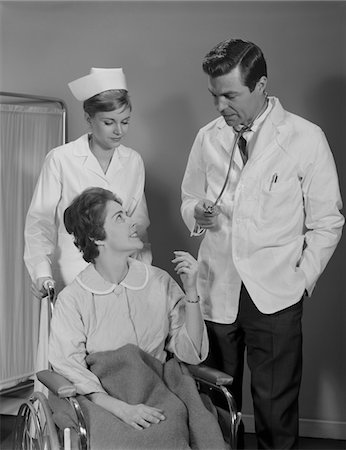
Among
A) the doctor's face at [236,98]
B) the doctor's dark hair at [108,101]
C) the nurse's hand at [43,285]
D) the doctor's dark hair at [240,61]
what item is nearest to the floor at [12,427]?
the nurse's hand at [43,285]

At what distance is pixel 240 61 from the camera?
2789 mm

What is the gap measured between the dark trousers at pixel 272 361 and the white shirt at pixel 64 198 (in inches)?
21.6

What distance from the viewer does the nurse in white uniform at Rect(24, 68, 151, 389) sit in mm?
2947

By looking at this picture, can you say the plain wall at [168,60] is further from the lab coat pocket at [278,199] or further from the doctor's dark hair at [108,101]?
the lab coat pocket at [278,199]

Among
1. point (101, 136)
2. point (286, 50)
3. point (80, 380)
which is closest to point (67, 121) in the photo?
A: point (101, 136)

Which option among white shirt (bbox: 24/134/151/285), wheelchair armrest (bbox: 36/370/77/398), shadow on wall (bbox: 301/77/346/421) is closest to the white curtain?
white shirt (bbox: 24/134/151/285)

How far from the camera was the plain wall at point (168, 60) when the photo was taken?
3121mm

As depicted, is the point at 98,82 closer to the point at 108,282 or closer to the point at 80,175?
the point at 80,175

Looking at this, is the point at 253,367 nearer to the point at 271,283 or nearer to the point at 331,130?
the point at 271,283

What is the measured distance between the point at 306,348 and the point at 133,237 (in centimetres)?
107

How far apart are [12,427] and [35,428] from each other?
88 cm

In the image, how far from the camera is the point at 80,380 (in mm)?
2623

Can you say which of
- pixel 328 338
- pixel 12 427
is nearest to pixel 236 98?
pixel 328 338

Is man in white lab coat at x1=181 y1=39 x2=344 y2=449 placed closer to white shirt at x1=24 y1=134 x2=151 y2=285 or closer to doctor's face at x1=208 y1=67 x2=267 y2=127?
doctor's face at x1=208 y1=67 x2=267 y2=127
